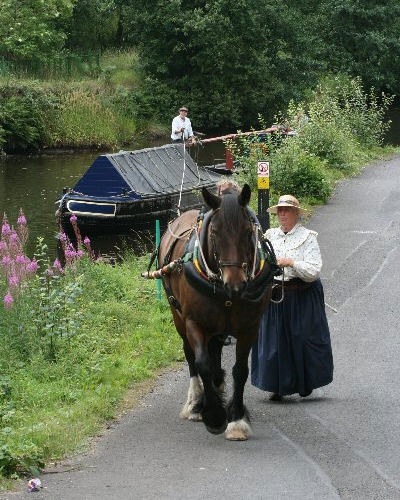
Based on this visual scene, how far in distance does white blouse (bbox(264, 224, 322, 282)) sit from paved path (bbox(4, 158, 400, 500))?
44.2 inches

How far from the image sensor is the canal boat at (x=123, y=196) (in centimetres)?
2398

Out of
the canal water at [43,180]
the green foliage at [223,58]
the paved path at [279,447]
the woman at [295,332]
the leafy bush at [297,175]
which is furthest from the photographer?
the green foliage at [223,58]

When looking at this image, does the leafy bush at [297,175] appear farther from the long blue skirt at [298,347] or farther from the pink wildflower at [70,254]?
the long blue skirt at [298,347]

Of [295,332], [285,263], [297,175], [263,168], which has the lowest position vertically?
[297,175]

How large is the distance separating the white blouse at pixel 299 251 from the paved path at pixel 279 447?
3.68 feet

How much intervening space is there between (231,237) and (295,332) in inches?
74.4

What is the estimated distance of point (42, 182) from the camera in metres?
33.3

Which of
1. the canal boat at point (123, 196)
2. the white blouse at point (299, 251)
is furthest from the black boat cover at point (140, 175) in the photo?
the white blouse at point (299, 251)

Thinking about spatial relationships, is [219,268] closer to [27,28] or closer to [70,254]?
[70,254]

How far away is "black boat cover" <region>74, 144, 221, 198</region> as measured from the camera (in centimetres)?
2438

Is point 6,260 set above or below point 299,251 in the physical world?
below

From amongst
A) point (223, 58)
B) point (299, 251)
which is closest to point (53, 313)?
point (299, 251)

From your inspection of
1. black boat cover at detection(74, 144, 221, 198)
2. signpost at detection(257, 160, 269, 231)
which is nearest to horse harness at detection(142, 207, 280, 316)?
signpost at detection(257, 160, 269, 231)

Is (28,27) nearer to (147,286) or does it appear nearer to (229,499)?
(147,286)
